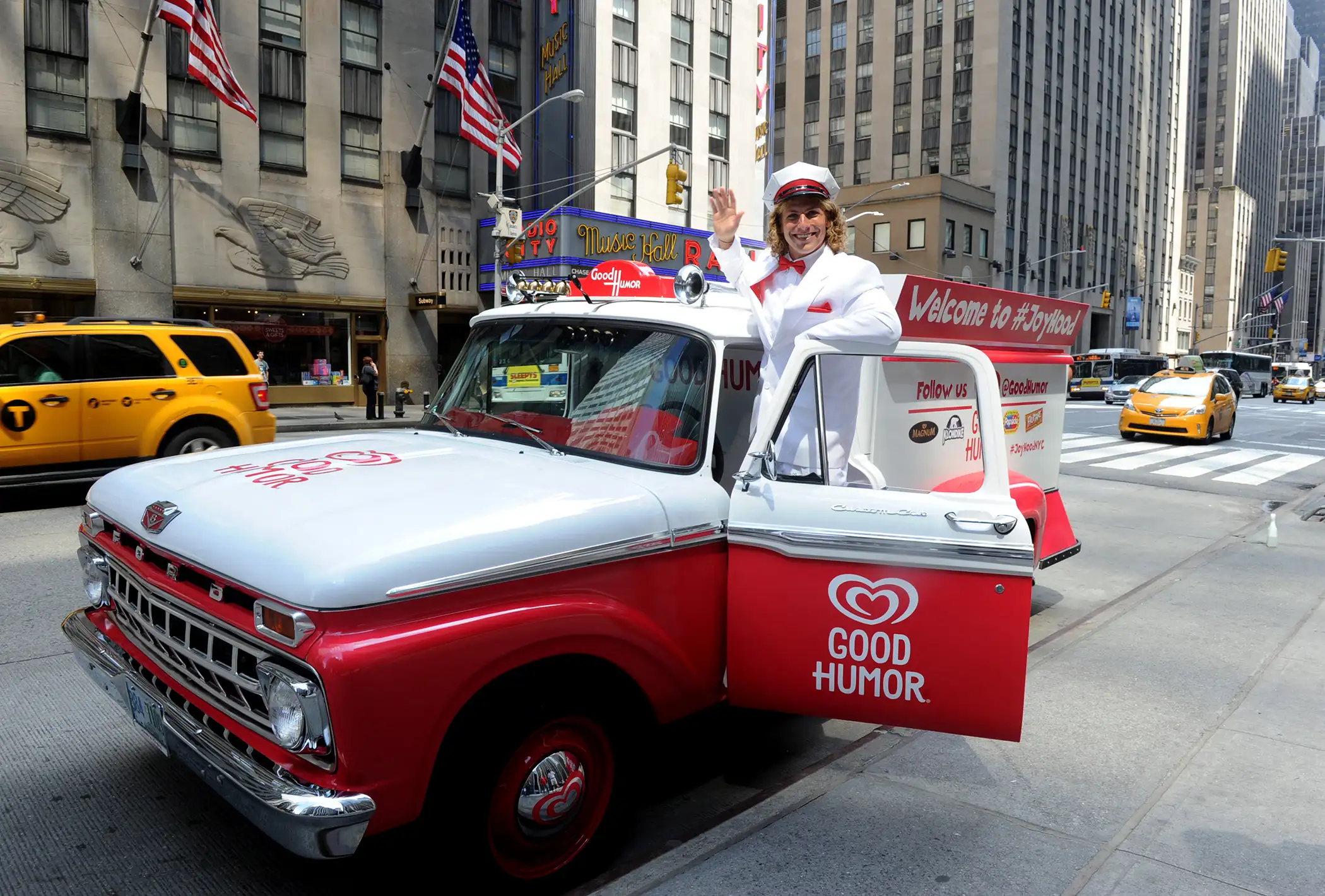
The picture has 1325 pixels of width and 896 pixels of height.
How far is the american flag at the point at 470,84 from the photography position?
23.4 meters

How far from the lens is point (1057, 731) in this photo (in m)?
4.75

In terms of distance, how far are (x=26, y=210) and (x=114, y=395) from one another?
53.1ft

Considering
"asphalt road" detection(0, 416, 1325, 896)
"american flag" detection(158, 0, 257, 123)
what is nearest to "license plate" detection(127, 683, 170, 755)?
"asphalt road" detection(0, 416, 1325, 896)

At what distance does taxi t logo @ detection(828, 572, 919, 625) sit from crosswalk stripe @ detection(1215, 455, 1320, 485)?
45.3 feet

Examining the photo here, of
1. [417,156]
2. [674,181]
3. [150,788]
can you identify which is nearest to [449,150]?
[417,156]

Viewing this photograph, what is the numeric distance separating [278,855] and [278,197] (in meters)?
26.2

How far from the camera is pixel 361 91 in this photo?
91.9ft

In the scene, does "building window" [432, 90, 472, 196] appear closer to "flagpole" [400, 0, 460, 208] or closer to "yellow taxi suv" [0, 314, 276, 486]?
"flagpole" [400, 0, 460, 208]

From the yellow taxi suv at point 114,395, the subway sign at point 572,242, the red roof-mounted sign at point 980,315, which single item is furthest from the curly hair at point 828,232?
the subway sign at point 572,242

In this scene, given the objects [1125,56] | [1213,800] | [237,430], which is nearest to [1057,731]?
[1213,800]

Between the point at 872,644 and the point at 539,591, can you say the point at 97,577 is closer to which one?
the point at 539,591

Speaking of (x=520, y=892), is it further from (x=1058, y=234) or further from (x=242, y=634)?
(x=1058, y=234)

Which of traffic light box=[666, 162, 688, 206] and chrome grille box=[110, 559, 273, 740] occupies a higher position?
traffic light box=[666, 162, 688, 206]

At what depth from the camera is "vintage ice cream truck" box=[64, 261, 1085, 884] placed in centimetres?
258
